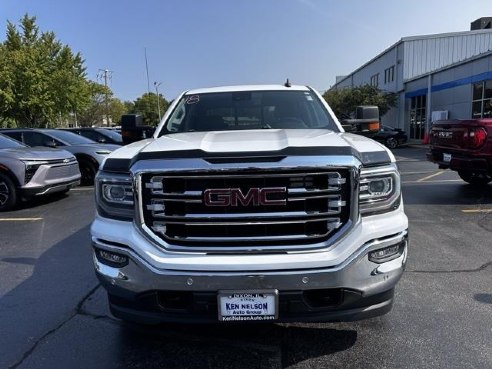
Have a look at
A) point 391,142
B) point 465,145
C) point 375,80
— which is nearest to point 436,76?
point 391,142

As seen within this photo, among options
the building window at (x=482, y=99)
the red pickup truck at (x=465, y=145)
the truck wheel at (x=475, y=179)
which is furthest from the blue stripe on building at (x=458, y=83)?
the red pickup truck at (x=465, y=145)

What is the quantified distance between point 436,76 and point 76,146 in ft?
79.8

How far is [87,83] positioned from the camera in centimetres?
3797

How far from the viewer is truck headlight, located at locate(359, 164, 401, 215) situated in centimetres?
276

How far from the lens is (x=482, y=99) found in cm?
2386

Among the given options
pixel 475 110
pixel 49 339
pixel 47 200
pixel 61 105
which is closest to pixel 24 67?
pixel 61 105

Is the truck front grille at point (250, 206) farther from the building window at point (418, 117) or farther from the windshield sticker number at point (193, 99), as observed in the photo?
the building window at point (418, 117)

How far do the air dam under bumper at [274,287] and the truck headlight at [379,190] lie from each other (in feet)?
0.61

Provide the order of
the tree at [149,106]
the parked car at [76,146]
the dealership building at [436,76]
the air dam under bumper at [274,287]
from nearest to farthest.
Answer: 1. the air dam under bumper at [274,287]
2. the parked car at [76,146]
3. the dealership building at [436,76]
4. the tree at [149,106]

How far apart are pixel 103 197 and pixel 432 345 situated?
2.42 metres

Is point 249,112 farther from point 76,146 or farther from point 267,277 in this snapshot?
point 76,146

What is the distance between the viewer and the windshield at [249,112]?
4.44 metres

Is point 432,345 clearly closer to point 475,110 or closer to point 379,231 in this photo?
point 379,231

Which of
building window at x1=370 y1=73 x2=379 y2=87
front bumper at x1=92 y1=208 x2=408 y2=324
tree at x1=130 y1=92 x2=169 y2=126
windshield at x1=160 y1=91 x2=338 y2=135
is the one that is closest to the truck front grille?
front bumper at x1=92 y1=208 x2=408 y2=324
